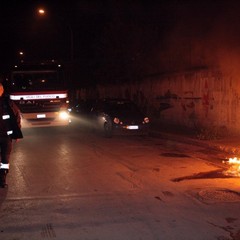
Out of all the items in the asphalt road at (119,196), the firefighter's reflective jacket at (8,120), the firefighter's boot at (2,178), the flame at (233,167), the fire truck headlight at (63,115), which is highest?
the firefighter's reflective jacket at (8,120)

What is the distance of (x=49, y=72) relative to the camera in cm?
1886

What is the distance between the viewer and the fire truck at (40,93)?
18.6 m

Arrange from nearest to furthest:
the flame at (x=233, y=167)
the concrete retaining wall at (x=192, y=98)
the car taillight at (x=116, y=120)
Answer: the flame at (x=233, y=167), the concrete retaining wall at (x=192, y=98), the car taillight at (x=116, y=120)

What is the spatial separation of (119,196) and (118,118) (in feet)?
33.4

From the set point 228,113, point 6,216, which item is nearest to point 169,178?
point 6,216

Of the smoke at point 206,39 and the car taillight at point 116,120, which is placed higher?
the smoke at point 206,39

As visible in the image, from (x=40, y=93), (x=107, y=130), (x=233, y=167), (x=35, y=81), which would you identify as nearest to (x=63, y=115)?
(x=40, y=93)

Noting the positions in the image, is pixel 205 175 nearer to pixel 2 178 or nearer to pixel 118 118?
pixel 2 178

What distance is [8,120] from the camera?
859cm

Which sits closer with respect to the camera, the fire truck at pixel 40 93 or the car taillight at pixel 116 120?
the car taillight at pixel 116 120

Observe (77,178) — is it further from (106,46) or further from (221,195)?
(106,46)

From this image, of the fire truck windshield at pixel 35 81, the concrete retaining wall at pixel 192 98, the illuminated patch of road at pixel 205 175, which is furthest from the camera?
the fire truck windshield at pixel 35 81

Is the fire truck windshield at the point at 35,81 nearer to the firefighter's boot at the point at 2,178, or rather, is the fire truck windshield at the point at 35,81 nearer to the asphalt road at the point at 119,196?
the asphalt road at the point at 119,196

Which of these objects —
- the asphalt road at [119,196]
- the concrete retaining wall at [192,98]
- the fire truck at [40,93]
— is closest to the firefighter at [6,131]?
the asphalt road at [119,196]
